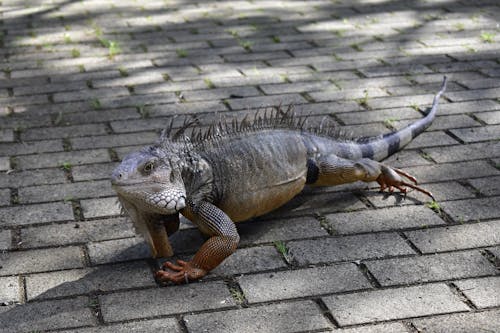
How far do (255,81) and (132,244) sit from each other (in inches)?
111

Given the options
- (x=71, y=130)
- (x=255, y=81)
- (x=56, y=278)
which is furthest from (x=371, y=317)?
(x=255, y=81)

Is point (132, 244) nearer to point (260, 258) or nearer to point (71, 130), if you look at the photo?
A: point (260, 258)

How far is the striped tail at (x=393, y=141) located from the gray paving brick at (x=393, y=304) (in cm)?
132

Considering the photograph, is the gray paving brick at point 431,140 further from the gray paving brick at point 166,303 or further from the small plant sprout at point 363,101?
the gray paving brick at point 166,303

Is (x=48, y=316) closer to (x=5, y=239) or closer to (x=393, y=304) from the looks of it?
(x=5, y=239)

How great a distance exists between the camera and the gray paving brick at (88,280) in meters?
3.68

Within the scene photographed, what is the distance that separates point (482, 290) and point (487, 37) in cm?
466

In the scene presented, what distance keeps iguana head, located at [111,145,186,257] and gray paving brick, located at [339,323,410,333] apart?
3.12 feet

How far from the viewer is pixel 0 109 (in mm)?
6098

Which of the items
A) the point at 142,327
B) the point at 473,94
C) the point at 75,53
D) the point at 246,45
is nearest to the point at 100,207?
the point at 142,327

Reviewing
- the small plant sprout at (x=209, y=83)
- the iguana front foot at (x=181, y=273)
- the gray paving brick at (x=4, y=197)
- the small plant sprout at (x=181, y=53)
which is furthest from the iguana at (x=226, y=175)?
the small plant sprout at (x=181, y=53)

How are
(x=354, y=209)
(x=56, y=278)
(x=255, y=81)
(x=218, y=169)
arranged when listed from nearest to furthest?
(x=56, y=278)
(x=218, y=169)
(x=354, y=209)
(x=255, y=81)

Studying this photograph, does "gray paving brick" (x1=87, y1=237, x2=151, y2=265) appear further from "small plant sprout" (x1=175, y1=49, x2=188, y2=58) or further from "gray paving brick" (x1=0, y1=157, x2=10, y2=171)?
"small plant sprout" (x1=175, y1=49, x2=188, y2=58)

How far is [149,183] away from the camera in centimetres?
368
